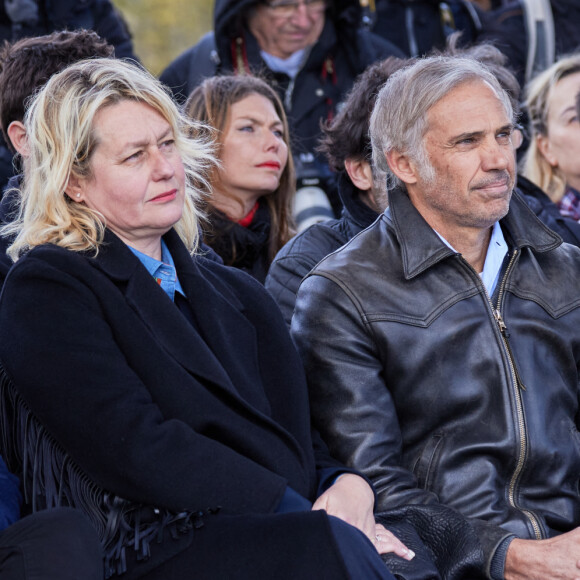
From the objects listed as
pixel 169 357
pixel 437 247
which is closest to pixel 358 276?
pixel 437 247

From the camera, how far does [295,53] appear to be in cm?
594

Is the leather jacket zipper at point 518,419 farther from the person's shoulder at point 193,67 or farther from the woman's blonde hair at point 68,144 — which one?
the person's shoulder at point 193,67

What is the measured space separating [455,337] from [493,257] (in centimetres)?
36

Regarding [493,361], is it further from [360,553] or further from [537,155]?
[537,155]

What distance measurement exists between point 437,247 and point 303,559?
1.20 metres

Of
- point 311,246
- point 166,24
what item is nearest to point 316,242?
point 311,246

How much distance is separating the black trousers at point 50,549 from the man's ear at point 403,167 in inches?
63.9

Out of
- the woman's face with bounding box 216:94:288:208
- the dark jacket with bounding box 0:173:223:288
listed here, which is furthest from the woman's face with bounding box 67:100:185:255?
the woman's face with bounding box 216:94:288:208

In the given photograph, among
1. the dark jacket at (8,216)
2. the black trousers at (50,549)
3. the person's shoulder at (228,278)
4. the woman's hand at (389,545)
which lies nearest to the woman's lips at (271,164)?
the dark jacket at (8,216)

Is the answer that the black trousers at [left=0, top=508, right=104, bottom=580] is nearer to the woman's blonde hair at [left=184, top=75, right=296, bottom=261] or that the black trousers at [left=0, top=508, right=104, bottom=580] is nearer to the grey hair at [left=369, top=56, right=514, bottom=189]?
the grey hair at [left=369, top=56, right=514, bottom=189]

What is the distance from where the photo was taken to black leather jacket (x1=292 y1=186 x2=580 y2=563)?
3426mm

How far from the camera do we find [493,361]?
3.46 meters

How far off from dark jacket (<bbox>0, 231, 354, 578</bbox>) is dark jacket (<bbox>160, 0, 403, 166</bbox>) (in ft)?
8.49

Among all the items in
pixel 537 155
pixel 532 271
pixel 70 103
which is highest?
pixel 70 103
